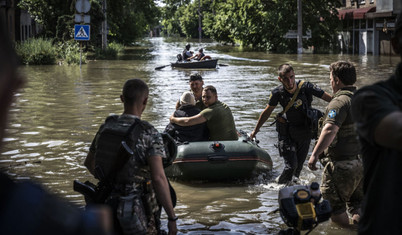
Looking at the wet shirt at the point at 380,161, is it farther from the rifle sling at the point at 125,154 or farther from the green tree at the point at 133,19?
the green tree at the point at 133,19

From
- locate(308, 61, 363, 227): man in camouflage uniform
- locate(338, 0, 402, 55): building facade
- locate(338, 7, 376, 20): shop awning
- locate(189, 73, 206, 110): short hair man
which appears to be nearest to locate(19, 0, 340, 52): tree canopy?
locate(338, 7, 376, 20): shop awning

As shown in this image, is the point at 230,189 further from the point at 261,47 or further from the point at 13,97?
the point at 261,47

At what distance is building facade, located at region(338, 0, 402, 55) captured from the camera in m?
37.8

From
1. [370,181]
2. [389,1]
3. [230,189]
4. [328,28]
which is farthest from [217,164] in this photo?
[328,28]

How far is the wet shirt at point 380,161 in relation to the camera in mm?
2346

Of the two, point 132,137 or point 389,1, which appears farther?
point 389,1

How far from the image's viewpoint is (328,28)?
149 feet

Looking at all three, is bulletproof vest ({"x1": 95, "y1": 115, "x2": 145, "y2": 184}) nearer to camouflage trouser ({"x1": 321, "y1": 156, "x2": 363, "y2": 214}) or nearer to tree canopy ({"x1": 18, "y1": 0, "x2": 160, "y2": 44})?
camouflage trouser ({"x1": 321, "y1": 156, "x2": 363, "y2": 214})

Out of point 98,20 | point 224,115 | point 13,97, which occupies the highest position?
point 98,20

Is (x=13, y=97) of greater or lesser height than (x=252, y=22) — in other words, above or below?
below

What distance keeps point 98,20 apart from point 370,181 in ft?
126

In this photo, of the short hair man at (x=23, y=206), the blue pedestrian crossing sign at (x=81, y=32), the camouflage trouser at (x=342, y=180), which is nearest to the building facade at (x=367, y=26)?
the blue pedestrian crossing sign at (x=81, y=32)

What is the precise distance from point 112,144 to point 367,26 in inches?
1558

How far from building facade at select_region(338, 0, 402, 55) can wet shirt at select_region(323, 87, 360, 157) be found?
30916mm
